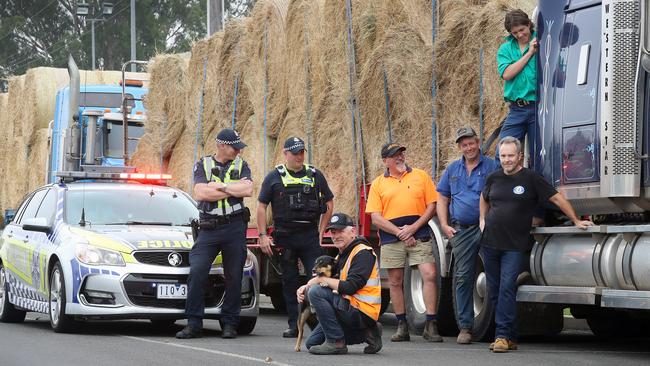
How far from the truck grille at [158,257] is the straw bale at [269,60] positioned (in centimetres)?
349

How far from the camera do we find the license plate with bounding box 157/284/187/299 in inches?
472

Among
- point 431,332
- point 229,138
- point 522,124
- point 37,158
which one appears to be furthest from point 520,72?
point 37,158

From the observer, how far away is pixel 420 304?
12117mm

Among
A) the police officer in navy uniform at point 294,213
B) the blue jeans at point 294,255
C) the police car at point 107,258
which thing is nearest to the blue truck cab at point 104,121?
the police car at point 107,258

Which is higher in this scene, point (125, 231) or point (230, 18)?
point (230, 18)

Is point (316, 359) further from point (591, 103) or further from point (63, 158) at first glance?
point (63, 158)

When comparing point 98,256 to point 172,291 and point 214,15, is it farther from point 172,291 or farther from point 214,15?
point 214,15

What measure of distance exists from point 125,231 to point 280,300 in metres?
4.58

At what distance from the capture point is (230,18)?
17.8 meters

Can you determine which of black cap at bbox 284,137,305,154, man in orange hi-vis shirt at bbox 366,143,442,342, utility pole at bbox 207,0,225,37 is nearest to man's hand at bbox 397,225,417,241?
man in orange hi-vis shirt at bbox 366,143,442,342

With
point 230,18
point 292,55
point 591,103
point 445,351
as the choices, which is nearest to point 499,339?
point 445,351

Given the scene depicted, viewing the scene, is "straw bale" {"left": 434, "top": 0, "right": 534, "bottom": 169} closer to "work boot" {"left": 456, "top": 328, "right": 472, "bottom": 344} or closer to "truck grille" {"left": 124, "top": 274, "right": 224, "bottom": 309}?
"work boot" {"left": 456, "top": 328, "right": 472, "bottom": 344}

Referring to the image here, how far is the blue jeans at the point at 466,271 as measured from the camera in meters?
11.2

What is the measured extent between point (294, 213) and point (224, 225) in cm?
63
